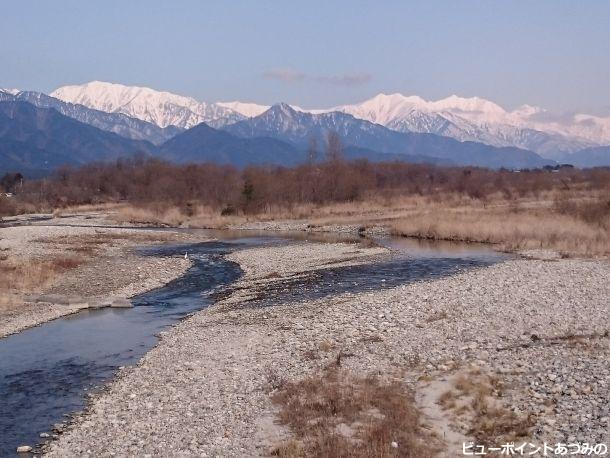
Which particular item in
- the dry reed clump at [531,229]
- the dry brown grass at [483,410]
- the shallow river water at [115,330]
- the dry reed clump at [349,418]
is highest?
the dry reed clump at [531,229]

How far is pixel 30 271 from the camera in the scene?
34.5 m

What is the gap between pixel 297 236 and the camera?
60.8 metres

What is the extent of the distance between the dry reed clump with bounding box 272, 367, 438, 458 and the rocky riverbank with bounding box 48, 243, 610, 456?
0.30 m

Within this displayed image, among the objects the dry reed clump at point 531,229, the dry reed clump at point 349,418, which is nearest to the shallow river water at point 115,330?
the dry reed clump at point 531,229

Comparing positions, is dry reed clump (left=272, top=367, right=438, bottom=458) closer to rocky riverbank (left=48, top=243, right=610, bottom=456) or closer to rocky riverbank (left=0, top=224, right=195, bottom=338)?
rocky riverbank (left=48, top=243, right=610, bottom=456)

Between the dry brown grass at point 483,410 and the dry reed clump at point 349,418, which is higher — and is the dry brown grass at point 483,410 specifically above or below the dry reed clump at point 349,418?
above

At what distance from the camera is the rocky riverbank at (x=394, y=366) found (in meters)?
11.8

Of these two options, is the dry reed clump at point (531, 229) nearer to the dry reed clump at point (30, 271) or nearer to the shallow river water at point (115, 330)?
the shallow river water at point (115, 330)

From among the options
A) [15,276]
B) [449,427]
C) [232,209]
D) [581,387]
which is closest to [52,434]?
[449,427]

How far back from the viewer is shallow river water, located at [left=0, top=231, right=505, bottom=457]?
1507 centimetres

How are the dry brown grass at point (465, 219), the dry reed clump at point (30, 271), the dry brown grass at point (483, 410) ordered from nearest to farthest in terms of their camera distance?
the dry brown grass at point (483, 410) < the dry reed clump at point (30, 271) < the dry brown grass at point (465, 219)

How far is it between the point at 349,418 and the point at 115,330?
13.8 m

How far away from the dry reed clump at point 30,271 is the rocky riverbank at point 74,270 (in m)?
0.05

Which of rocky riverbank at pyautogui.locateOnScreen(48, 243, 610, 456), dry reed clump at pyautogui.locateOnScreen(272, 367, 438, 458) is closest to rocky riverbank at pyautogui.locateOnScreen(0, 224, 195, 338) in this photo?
rocky riverbank at pyautogui.locateOnScreen(48, 243, 610, 456)
